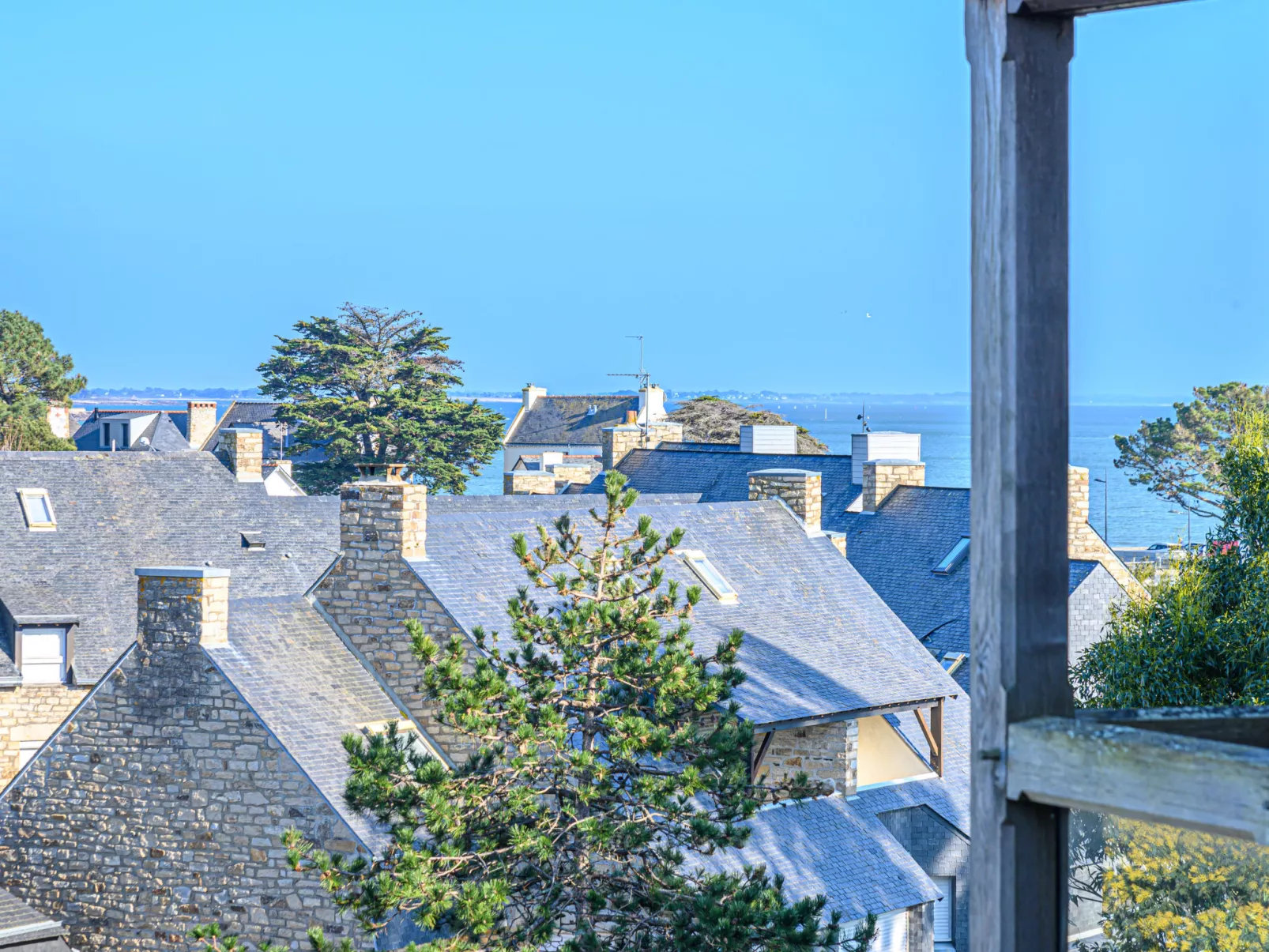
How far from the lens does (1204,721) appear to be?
10.4 feet

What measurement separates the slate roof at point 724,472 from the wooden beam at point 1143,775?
30.2m

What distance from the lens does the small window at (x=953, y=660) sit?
26000mm

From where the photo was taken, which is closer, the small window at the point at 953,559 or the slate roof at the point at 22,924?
the slate roof at the point at 22,924

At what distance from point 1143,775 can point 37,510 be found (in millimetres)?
29860

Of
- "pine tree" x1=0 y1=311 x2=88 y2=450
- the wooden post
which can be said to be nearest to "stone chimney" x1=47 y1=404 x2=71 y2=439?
"pine tree" x1=0 y1=311 x2=88 y2=450

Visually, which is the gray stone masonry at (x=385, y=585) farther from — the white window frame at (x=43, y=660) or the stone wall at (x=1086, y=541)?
the stone wall at (x=1086, y=541)

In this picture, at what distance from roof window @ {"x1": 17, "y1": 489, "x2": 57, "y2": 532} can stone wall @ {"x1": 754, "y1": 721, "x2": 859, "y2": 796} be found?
1700 centimetres

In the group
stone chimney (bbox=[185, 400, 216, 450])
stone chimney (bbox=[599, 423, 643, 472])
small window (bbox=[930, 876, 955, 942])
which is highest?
stone chimney (bbox=[185, 400, 216, 450])

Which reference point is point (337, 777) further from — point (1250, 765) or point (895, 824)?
point (1250, 765)

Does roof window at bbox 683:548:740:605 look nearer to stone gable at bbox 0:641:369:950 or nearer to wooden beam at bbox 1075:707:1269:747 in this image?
stone gable at bbox 0:641:369:950

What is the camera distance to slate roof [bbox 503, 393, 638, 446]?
86.0 m

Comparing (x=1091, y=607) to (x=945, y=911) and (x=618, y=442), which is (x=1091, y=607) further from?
(x=618, y=442)

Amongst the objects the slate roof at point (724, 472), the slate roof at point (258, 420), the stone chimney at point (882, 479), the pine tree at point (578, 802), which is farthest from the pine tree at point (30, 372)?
the pine tree at point (578, 802)

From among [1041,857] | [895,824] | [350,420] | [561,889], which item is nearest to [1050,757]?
[1041,857]
